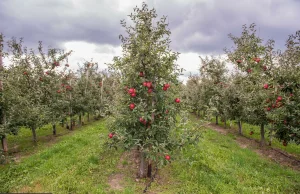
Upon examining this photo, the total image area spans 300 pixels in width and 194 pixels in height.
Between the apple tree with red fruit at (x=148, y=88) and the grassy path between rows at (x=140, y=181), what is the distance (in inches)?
35.1

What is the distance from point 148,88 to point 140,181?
394cm

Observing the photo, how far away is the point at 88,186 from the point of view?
838 cm

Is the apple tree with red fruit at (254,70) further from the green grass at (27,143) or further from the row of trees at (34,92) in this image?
the green grass at (27,143)

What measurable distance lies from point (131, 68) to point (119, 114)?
6.36 ft

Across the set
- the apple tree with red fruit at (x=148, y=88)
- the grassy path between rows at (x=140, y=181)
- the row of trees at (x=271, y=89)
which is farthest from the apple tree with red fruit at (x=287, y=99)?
the apple tree with red fruit at (x=148, y=88)

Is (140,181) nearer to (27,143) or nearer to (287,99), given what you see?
(287,99)

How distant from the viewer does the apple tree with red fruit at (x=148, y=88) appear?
822 cm

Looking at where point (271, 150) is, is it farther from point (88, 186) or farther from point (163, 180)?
point (88, 186)

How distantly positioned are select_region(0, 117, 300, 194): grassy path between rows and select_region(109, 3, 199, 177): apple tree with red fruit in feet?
2.92

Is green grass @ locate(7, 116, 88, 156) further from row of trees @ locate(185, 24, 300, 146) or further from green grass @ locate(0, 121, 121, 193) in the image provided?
row of trees @ locate(185, 24, 300, 146)

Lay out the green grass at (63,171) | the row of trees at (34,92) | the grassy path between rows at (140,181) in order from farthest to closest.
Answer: the row of trees at (34,92), the grassy path between rows at (140,181), the green grass at (63,171)

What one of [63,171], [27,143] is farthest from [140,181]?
[27,143]

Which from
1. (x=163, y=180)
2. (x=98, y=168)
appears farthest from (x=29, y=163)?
(x=163, y=180)

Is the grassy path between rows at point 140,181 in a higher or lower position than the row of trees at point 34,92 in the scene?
lower
